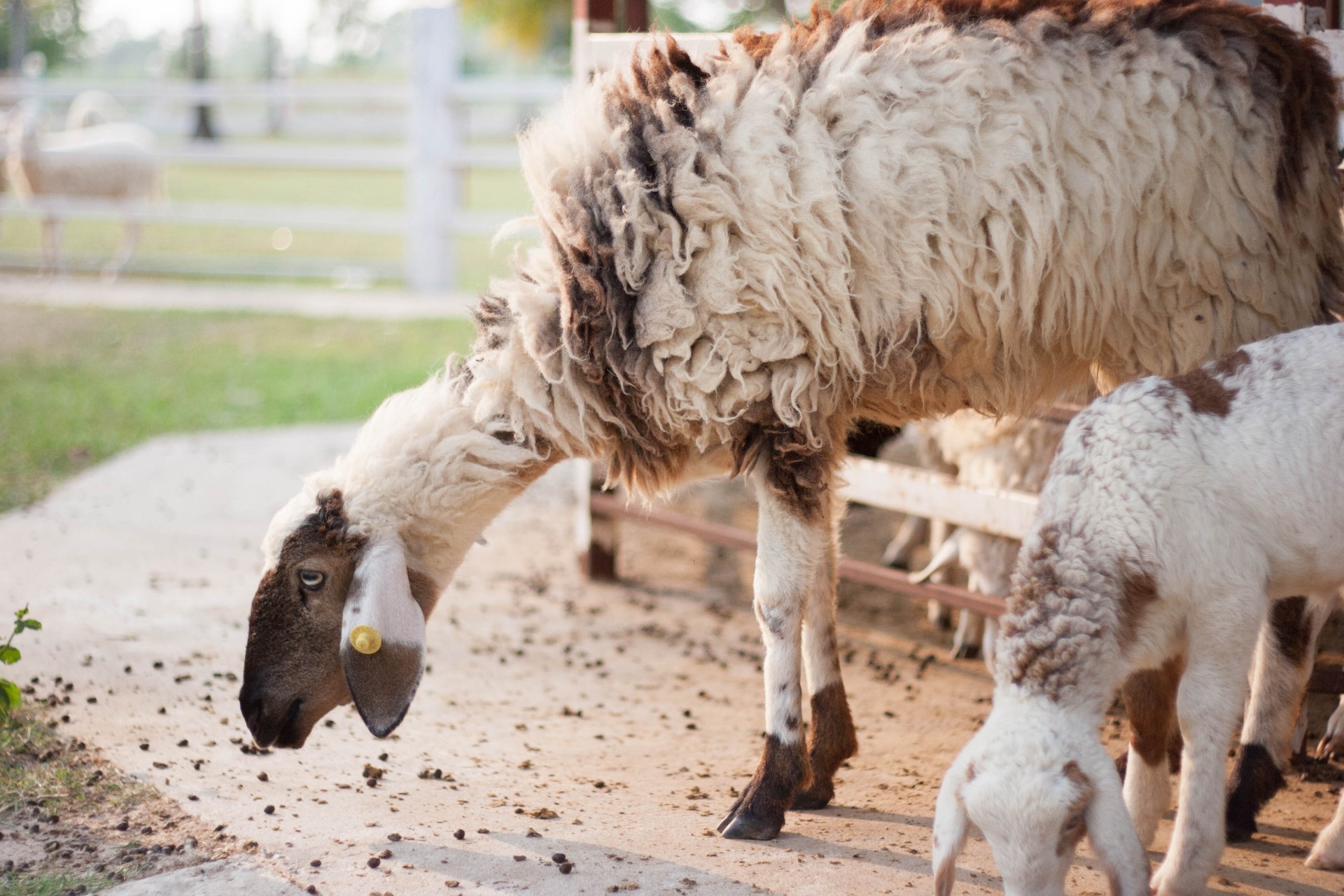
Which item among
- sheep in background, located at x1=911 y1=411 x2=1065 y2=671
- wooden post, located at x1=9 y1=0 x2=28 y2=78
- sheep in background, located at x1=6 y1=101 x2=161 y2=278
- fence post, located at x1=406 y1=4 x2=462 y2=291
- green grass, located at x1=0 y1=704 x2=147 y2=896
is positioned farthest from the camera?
wooden post, located at x1=9 y1=0 x2=28 y2=78

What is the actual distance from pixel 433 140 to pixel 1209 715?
453 inches

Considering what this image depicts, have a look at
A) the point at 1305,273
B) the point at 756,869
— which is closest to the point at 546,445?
the point at 756,869

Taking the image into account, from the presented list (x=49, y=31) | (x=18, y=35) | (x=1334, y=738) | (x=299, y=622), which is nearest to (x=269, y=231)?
(x=18, y=35)

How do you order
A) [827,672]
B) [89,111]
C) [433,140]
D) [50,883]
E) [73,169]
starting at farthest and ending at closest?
[89,111]
[73,169]
[433,140]
[827,672]
[50,883]

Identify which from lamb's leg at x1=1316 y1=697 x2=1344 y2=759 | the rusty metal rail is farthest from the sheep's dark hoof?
lamb's leg at x1=1316 y1=697 x2=1344 y2=759

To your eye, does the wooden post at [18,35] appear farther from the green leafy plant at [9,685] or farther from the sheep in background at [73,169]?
the green leafy plant at [9,685]

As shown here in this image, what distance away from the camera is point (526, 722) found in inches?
167

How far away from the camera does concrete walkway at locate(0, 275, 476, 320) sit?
40.4 ft

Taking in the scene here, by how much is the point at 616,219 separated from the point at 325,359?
7527mm

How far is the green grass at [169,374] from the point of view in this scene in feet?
25.4

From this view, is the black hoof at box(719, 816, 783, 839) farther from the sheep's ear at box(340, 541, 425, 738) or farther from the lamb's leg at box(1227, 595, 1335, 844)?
the lamb's leg at box(1227, 595, 1335, 844)

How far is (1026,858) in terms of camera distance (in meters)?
2.39

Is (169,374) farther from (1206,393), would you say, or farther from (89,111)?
(1206,393)

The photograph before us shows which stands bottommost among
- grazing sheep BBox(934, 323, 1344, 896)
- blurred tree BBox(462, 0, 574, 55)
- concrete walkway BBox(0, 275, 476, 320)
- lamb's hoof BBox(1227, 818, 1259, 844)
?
lamb's hoof BBox(1227, 818, 1259, 844)
